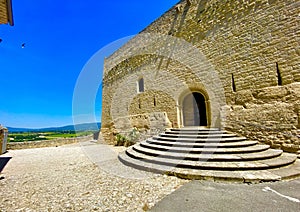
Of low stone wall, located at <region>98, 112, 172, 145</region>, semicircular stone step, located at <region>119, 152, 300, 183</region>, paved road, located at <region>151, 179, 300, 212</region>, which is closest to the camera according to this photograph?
paved road, located at <region>151, 179, 300, 212</region>

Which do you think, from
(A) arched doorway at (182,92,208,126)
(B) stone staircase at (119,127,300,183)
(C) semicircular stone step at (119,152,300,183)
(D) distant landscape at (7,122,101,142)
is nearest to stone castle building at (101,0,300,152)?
(A) arched doorway at (182,92,208,126)

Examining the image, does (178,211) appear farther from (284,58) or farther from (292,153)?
(284,58)

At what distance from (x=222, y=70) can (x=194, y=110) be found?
7.78ft

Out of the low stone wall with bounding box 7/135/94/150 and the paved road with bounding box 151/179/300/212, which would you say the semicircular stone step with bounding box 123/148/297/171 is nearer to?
the paved road with bounding box 151/179/300/212

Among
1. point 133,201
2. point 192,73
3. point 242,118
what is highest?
point 192,73

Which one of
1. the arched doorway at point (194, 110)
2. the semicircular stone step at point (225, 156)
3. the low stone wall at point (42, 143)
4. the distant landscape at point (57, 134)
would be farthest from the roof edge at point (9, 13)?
the low stone wall at point (42, 143)

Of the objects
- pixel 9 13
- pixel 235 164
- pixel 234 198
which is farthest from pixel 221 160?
pixel 9 13

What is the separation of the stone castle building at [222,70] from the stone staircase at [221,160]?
2.56 feet

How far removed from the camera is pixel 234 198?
2.49 meters

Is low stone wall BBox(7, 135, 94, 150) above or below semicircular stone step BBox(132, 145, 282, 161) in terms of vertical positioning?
below

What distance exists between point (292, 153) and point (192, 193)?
3.62m

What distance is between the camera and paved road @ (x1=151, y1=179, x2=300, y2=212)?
2.24 metres

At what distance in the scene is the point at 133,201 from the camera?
2627 millimetres

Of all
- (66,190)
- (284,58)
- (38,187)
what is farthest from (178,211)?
(284,58)
